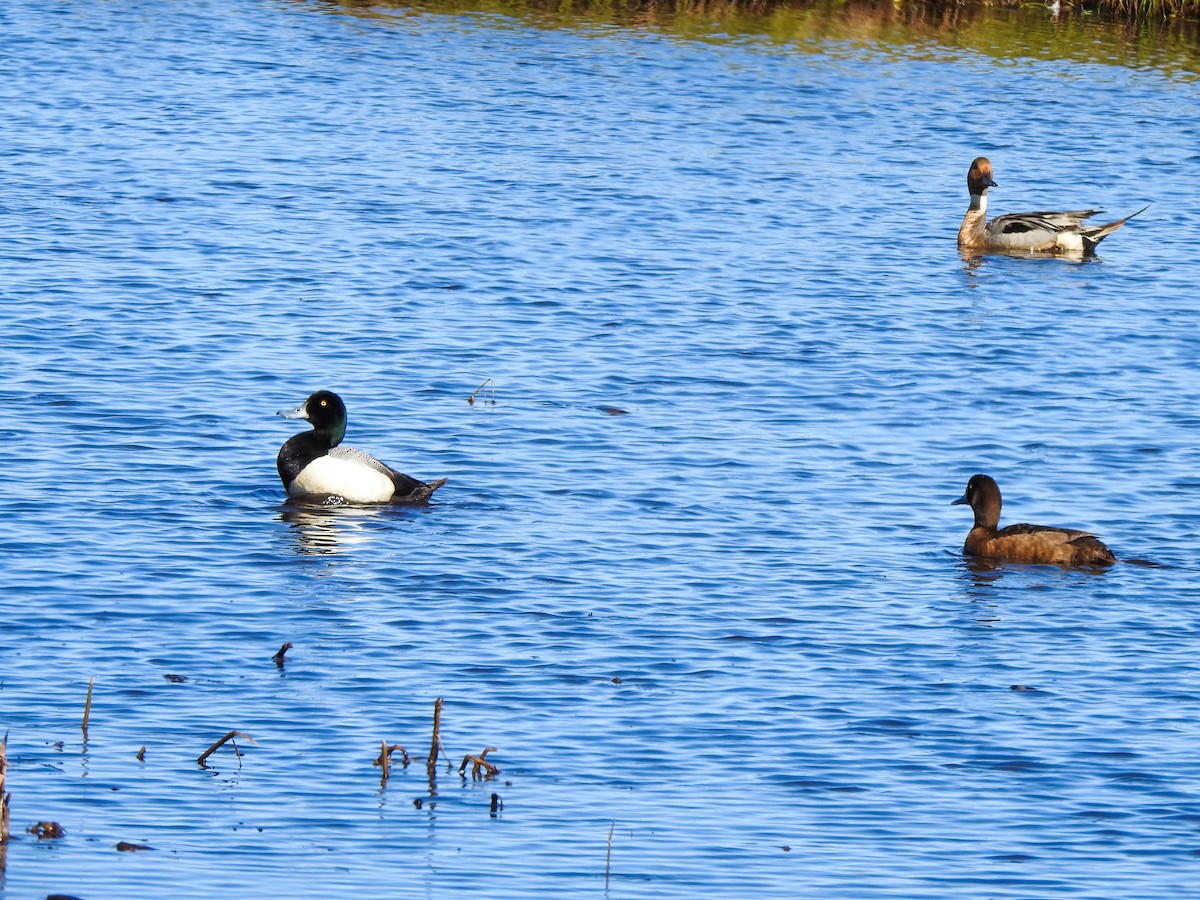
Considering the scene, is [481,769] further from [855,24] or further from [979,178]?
[855,24]

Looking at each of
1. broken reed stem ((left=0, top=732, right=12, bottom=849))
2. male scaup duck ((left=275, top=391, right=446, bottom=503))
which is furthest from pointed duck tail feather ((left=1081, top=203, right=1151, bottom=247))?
broken reed stem ((left=0, top=732, right=12, bottom=849))

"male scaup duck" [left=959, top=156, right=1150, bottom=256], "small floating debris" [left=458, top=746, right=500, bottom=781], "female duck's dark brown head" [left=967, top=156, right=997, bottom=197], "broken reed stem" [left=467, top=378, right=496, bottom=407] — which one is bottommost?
"small floating debris" [left=458, top=746, right=500, bottom=781]

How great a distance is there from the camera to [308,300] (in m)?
24.1

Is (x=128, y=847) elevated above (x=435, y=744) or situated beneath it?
situated beneath

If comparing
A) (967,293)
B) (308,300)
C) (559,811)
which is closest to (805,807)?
(559,811)

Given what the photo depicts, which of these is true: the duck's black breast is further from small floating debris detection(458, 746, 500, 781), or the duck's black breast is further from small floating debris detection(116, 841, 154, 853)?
small floating debris detection(116, 841, 154, 853)

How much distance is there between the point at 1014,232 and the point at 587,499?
13.8 m

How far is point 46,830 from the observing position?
33.3 ft

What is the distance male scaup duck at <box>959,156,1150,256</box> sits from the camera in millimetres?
29109

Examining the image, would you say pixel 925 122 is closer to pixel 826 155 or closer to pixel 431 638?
pixel 826 155

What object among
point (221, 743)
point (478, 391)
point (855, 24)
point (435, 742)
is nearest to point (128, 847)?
point (221, 743)

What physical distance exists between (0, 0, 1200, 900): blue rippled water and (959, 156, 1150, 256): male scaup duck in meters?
0.57

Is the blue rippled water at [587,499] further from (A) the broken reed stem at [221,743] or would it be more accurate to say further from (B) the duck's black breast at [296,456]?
(B) the duck's black breast at [296,456]

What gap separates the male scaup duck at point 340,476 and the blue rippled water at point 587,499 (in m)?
0.23
